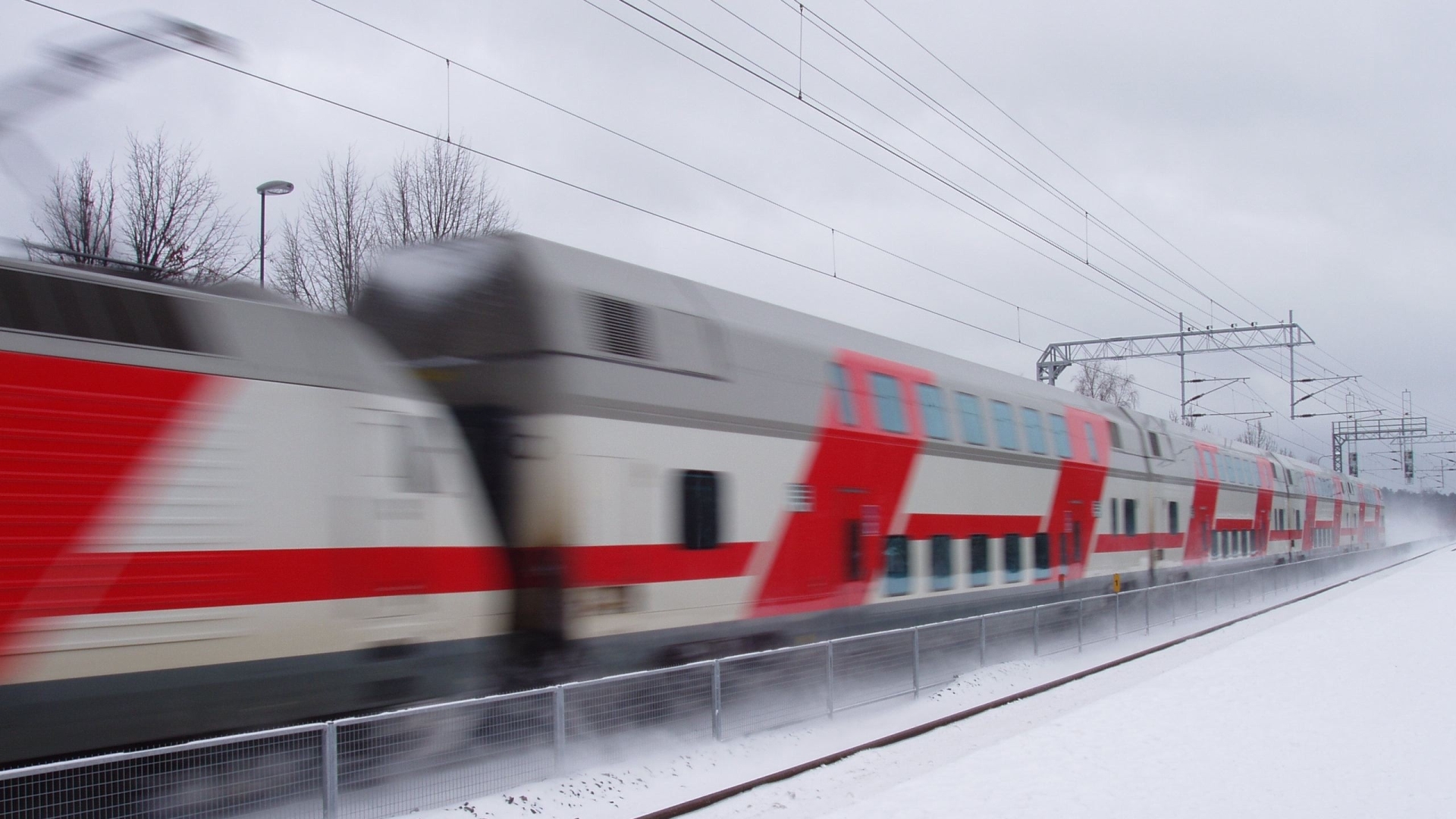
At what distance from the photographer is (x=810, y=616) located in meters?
13.9

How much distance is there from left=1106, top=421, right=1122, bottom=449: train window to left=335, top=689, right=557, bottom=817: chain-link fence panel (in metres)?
18.4

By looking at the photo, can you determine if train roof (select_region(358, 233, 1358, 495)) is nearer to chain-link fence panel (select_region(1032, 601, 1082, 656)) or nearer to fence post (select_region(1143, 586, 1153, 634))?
chain-link fence panel (select_region(1032, 601, 1082, 656))

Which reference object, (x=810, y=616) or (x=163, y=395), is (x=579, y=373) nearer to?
(x=163, y=395)

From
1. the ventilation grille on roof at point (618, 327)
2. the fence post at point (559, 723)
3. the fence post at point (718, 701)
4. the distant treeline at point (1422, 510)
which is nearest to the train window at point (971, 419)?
the ventilation grille on roof at point (618, 327)

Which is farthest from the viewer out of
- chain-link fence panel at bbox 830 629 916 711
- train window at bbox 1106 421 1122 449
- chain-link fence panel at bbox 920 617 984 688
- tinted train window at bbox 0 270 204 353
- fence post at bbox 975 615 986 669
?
train window at bbox 1106 421 1122 449

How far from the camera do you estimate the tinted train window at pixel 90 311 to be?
6949 millimetres

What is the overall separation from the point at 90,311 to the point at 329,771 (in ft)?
11.4

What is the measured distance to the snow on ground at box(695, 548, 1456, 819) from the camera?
936 centimetres

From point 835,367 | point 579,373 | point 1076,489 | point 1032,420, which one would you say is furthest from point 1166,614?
point 579,373

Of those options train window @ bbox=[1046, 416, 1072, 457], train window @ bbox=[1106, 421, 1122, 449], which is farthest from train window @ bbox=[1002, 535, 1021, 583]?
train window @ bbox=[1106, 421, 1122, 449]

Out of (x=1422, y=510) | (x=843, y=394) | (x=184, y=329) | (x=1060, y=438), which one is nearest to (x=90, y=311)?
(x=184, y=329)

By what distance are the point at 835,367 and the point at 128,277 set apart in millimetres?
8901

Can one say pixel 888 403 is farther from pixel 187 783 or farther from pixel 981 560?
pixel 187 783

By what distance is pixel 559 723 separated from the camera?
30.3ft
